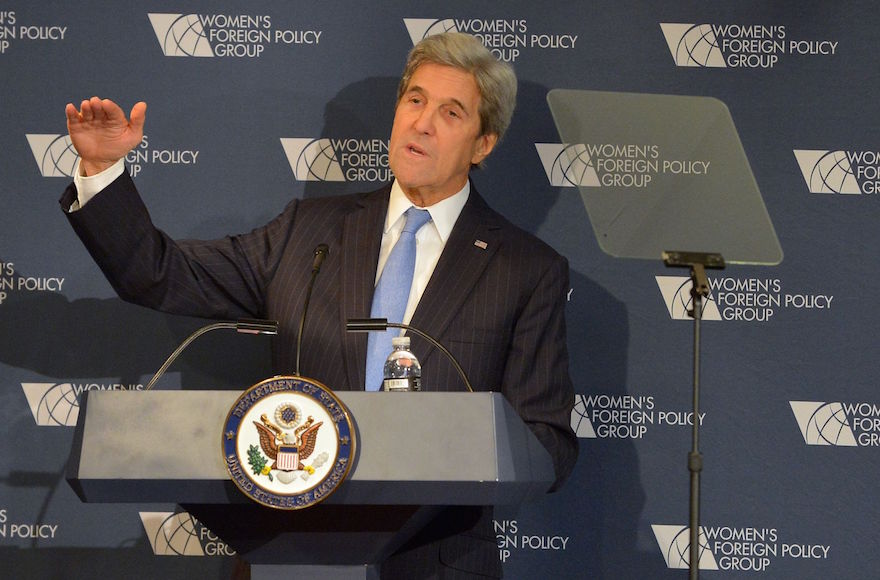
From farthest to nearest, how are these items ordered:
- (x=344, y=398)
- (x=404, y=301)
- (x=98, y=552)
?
1. (x=98, y=552)
2. (x=404, y=301)
3. (x=344, y=398)

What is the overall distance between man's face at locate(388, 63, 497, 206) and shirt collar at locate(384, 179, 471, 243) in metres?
0.02

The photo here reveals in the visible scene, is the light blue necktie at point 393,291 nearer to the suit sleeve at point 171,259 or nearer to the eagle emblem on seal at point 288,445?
the suit sleeve at point 171,259

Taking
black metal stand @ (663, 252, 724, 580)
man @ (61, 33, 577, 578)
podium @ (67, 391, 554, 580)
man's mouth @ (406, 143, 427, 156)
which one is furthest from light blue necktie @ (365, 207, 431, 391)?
podium @ (67, 391, 554, 580)

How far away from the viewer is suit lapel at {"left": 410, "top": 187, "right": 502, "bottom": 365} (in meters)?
2.74

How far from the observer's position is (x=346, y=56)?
3.60 meters

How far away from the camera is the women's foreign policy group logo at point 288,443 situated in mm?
1748

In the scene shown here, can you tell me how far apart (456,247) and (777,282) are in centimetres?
124

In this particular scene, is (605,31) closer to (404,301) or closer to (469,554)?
(404,301)

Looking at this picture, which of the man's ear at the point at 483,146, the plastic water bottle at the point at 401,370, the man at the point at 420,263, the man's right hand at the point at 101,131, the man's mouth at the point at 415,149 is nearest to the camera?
the plastic water bottle at the point at 401,370

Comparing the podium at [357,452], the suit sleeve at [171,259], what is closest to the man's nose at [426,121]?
the suit sleeve at [171,259]

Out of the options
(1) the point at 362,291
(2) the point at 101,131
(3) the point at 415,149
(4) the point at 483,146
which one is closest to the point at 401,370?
(1) the point at 362,291

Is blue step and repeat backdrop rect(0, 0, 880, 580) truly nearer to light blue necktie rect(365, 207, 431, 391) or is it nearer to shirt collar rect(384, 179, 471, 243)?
shirt collar rect(384, 179, 471, 243)

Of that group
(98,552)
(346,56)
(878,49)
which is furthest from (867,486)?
(98,552)

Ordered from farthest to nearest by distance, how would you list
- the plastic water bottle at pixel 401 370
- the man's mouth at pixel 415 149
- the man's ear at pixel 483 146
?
the man's ear at pixel 483 146 → the man's mouth at pixel 415 149 → the plastic water bottle at pixel 401 370
